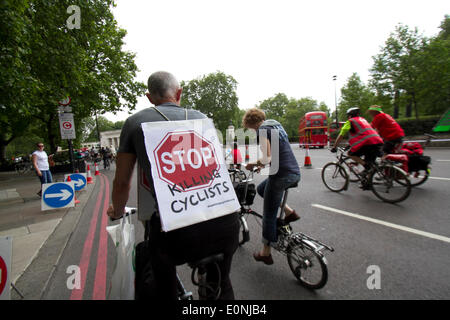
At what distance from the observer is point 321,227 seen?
3.66 meters

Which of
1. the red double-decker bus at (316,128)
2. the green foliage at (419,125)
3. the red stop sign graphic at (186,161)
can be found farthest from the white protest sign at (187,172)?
the green foliage at (419,125)

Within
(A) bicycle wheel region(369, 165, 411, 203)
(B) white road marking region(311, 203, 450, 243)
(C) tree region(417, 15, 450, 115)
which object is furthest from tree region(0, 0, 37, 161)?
(C) tree region(417, 15, 450, 115)

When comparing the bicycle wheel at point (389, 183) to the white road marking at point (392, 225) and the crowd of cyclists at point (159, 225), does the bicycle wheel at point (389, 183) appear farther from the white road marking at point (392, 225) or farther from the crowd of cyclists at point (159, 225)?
the crowd of cyclists at point (159, 225)

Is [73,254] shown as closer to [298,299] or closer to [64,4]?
[298,299]

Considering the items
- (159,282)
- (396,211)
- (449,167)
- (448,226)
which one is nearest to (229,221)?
(159,282)

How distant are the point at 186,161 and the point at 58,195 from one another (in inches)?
233

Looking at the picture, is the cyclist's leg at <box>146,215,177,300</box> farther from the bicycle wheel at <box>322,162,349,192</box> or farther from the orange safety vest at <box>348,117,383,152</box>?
the bicycle wheel at <box>322,162,349,192</box>

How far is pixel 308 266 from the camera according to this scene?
226 centimetres

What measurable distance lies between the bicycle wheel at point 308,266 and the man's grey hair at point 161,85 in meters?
1.91

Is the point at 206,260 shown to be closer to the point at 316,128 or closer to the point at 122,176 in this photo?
the point at 122,176

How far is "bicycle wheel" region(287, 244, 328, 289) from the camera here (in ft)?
7.09

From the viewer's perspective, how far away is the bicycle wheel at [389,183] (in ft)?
14.5

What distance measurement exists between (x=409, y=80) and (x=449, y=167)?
14.0m

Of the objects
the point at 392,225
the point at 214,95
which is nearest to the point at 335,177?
the point at 392,225
